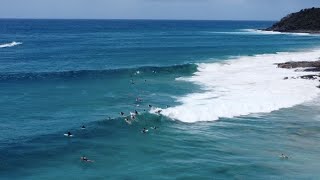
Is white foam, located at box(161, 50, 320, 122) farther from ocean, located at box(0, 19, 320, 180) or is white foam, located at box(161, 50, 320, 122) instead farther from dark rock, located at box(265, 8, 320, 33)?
dark rock, located at box(265, 8, 320, 33)

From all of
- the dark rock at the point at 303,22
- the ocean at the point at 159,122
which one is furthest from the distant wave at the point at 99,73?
the dark rock at the point at 303,22

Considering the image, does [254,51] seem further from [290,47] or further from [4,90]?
[4,90]

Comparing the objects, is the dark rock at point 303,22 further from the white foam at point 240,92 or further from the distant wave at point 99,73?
the distant wave at point 99,73

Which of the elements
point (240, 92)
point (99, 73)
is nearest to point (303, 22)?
point (99, 73)

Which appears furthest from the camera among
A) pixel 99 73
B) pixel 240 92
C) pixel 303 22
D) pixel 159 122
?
pixel 303 22

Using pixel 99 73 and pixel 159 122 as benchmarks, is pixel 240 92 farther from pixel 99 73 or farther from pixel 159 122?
pixel 99 73
